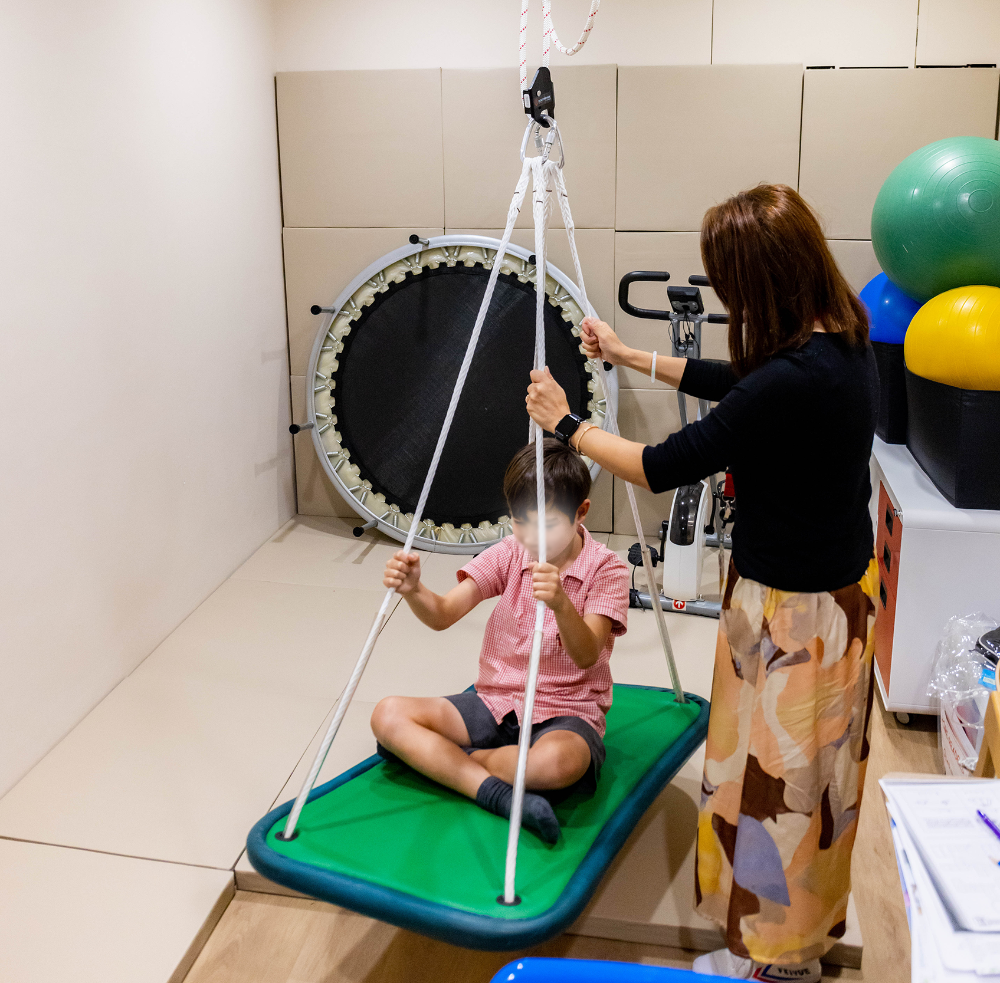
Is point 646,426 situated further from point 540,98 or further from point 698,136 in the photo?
point 540,98

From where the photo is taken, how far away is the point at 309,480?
4141 millimetres

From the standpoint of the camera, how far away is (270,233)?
380cm

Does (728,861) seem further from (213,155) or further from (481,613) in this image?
(213,155)

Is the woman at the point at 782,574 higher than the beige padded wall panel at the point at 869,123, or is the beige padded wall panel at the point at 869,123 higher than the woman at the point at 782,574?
the beige padded wall panel at the point at 869,123

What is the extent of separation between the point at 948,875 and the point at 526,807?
976 millimetres

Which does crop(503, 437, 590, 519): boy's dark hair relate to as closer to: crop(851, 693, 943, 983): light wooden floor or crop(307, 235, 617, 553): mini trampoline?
crop(851, 693, 943, 983): light wooden floor

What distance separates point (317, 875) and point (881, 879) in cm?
121

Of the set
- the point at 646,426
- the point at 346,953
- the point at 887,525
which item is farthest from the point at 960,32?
the point at 346,953

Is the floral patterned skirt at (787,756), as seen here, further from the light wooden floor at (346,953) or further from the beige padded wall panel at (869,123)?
the beige padded wall panel at (869,123)

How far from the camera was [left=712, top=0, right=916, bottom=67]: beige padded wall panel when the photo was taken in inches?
133

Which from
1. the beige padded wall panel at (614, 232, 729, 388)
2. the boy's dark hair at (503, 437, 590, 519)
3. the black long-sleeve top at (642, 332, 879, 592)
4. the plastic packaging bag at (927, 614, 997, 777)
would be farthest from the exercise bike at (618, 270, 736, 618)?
the black long-sleeve top at (642, 332, 879, 592)

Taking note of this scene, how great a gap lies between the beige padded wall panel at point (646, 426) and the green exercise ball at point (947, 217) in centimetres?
117

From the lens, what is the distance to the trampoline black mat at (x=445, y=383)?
3.63 m

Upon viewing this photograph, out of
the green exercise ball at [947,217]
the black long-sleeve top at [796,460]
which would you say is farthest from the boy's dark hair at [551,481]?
the green exercise ball at [947,217]
